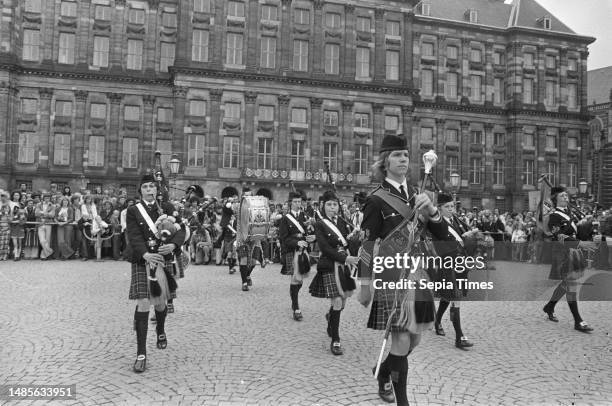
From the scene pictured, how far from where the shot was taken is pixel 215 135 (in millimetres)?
38531

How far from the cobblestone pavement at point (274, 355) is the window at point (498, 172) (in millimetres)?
42224

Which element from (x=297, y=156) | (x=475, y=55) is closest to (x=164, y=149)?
(x=297, y=156)

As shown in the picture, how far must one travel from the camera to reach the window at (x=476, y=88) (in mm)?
49656

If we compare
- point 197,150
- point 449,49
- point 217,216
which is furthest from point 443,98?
point 217,216

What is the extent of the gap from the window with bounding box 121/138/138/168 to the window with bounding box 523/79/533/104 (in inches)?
1546

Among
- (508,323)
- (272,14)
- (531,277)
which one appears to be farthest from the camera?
(272,14)

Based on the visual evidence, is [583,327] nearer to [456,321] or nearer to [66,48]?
[456,321]

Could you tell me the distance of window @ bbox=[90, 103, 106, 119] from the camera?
1566 inches

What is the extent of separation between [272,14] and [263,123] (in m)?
9.33

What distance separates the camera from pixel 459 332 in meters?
6.91

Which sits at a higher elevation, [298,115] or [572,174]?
[298,115]

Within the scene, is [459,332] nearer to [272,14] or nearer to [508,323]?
[508,323]

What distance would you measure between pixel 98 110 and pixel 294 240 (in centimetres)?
3666

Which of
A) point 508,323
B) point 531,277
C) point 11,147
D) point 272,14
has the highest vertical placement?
point 272,14
